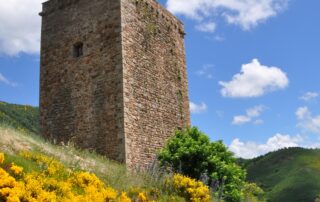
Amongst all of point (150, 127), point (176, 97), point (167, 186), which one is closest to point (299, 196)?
point (176, 97)

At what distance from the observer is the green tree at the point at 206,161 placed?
15.1 metres

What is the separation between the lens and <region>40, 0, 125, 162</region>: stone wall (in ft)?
50.2

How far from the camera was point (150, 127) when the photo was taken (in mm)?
16375

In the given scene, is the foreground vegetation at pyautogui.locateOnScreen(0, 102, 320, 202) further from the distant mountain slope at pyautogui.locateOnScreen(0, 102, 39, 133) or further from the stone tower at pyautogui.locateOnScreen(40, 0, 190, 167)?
the distant mountain slope at pyautogui.locateOnScreen(0, 102, 39, 133)

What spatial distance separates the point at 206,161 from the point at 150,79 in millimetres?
4216

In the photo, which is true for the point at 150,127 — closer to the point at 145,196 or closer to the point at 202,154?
the point at 202,154

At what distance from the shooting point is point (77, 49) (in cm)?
1719

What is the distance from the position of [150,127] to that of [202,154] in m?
2.45


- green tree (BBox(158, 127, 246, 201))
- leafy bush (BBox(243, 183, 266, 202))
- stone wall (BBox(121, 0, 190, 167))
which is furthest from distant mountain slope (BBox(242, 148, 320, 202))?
green tree (BBox(158, 127, 246, 201))

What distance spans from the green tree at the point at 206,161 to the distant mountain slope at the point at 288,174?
67.3ft

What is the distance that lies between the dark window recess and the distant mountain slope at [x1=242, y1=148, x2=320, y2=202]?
81.4 ft

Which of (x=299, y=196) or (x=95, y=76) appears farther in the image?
(x=299, y=196)

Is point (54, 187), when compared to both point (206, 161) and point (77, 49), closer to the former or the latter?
point (206, 161)

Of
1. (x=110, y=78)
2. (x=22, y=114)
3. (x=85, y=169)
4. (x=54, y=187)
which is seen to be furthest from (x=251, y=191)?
(x=22, y=114)
